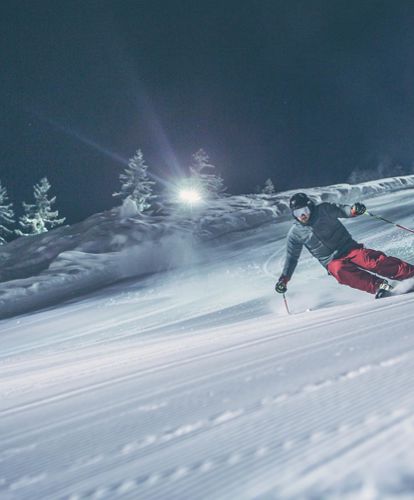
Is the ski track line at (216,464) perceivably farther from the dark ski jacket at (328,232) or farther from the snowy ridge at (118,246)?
the snowy ridge at (118,246)

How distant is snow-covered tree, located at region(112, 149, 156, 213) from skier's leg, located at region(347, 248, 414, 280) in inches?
1537

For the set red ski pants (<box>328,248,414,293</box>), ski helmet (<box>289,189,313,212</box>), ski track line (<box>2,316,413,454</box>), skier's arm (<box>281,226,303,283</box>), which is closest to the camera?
A: ski track line (<box>2,316,413,454</box>)

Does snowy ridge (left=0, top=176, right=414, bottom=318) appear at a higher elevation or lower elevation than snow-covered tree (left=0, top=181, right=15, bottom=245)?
lower

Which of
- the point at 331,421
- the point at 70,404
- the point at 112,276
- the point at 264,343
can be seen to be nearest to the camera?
the point at 331,421

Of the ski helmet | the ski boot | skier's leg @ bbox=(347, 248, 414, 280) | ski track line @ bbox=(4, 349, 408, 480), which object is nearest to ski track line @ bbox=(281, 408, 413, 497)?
ski track line @ bbox=(4, 349, 408, 480)

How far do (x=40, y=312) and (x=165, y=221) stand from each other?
383 inches

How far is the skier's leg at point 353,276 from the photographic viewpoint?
743 cm

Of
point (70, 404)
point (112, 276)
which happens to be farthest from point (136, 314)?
point (70, 404)

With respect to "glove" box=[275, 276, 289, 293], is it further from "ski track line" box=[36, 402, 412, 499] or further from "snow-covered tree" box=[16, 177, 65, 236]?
"snow-covered tree" box=[16, 177, 65, 236]

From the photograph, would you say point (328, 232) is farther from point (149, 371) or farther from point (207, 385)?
point (207, 385)

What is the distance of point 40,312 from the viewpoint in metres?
15.2

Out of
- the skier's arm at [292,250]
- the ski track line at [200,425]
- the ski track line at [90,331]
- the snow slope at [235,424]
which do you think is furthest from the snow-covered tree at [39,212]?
the ski track line at [200,425]

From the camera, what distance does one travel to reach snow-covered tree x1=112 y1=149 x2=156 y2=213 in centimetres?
4553

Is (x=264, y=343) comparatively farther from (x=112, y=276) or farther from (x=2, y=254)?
(x=2, y=254)
